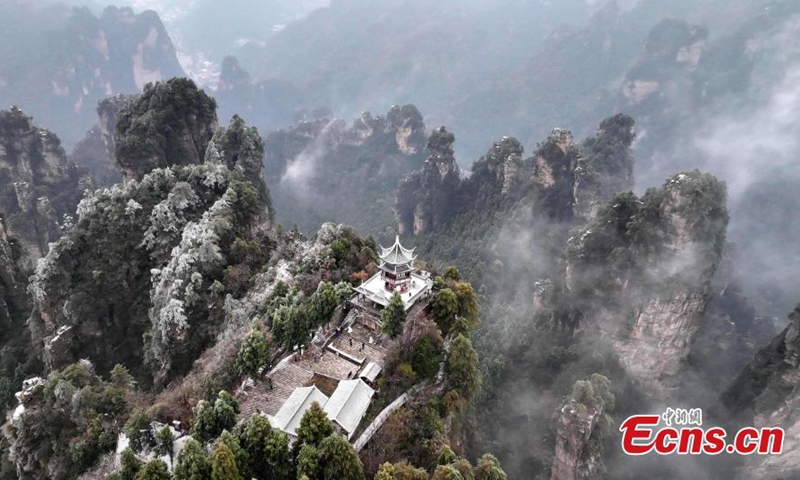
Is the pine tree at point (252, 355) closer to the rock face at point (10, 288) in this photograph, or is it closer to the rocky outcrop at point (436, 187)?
the rock face at point (10, 288)

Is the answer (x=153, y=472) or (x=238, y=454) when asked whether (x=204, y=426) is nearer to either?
(x=153, y=472)

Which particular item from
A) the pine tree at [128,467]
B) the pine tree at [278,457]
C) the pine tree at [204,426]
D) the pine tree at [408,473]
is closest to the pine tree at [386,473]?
the pine tree at [408,473]

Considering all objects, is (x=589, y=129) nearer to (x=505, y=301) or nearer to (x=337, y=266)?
(x=505, y=301)

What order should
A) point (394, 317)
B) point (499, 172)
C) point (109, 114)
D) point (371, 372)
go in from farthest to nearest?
point (109, 114) < point (499, 172) < point (394, 317) < point (371, 372)

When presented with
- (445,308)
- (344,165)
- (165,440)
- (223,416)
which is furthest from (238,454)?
(344,165)

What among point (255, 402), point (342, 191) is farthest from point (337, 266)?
point (342, 191)
